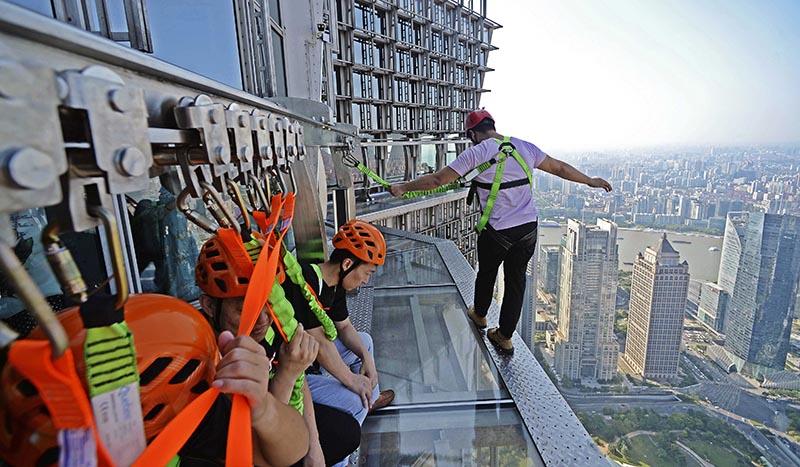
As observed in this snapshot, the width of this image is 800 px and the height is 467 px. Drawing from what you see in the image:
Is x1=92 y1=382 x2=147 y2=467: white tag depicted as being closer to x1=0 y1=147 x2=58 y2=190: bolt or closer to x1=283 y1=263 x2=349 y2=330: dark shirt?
x1=0 y1=147 x2=58 y2=190: bolt

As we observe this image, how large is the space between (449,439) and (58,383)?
194 centimetres

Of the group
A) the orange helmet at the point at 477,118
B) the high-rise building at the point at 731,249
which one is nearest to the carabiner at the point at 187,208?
the orange helmet at the point at 477,118

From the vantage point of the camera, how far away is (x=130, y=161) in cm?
44

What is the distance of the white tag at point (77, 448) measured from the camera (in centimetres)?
44

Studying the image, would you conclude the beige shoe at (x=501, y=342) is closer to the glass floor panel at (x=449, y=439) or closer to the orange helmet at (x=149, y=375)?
the glass floor panel at (x=449, y=439)

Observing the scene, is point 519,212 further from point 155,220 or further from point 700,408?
point 700,408

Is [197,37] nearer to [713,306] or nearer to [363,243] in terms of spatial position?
[363,243]

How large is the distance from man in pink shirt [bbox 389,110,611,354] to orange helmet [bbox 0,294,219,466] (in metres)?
1.96

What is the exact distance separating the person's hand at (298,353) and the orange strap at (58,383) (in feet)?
2.16

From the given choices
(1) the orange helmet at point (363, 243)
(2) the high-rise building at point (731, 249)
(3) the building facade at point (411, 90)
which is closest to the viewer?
(1) the orange helmet at point (363, 243)

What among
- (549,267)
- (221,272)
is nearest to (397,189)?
(221,272)

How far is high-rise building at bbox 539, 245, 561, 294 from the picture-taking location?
1068cm

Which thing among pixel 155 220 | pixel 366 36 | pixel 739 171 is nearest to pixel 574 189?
pixel 739 171

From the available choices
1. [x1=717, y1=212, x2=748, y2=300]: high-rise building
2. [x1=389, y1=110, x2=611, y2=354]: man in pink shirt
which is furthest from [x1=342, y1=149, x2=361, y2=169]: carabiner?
[x1=717, y1=212, x2=748, y2=300]: high-rise building
